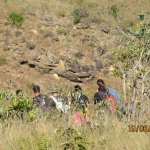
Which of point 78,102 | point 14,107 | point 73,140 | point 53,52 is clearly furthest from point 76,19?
point 73,140

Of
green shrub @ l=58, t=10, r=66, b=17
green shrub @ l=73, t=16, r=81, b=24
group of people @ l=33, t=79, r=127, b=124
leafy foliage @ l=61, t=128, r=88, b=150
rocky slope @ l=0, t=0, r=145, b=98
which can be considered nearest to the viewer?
leafy foliage @ l=61, t=128, r=88, b=150

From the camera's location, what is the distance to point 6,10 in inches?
739

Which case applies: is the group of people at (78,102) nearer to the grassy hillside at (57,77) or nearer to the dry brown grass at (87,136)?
the grassy hillside at (57,77)

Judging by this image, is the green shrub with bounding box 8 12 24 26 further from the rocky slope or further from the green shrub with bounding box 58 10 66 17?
the green shrub with bounding box 58 10 66 17

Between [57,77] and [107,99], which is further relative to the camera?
[57,77]

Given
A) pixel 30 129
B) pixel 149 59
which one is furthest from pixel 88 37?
pixel 30 129

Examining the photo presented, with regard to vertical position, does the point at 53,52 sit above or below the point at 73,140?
below

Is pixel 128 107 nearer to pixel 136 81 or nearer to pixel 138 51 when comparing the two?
pixel 136 81

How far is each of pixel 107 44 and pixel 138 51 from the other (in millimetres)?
14181

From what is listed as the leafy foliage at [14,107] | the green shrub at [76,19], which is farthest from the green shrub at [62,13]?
the leafy foliage at [14,107]

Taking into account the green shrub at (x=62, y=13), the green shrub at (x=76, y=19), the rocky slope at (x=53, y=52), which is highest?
the green shrub at (x=62, y=13)

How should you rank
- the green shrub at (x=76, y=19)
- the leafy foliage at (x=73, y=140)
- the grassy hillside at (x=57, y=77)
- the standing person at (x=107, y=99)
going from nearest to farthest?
the leafy foliage at (x=73, y=140), the grassy hillside at (x=57, y=77), the standing person at (x=107, y=99), the green shrub at (x=76, y=19)
